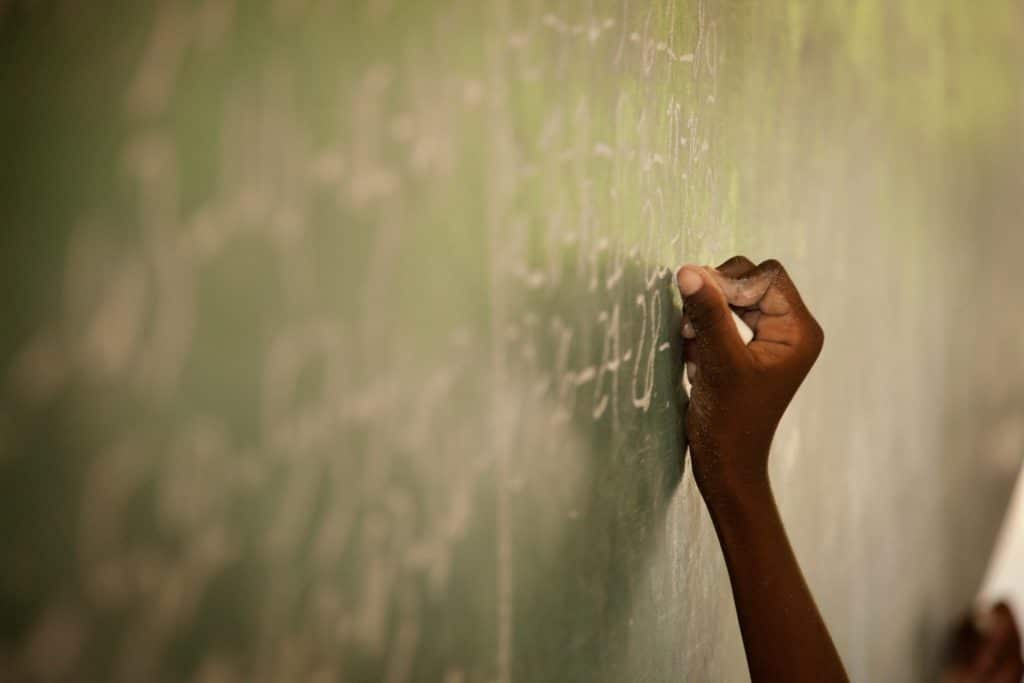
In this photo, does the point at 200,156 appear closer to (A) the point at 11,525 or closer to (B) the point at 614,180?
(A) the point at 11,525

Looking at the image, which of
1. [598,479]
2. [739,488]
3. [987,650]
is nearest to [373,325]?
[598,479]

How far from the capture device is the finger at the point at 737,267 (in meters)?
0.83

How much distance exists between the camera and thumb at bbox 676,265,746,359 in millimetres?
734

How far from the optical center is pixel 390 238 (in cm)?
51

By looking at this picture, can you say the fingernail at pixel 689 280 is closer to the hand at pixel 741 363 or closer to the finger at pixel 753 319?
the hand at pixel 741 363

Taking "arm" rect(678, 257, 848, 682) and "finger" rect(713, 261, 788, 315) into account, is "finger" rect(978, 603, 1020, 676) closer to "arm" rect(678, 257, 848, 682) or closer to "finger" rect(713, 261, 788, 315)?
"arm" rect(678, 257, 848, 682)

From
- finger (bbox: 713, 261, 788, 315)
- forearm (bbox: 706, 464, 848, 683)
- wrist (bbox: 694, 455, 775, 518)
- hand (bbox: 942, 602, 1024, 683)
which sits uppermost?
finger (bbox: 713, 261, 788, 315)

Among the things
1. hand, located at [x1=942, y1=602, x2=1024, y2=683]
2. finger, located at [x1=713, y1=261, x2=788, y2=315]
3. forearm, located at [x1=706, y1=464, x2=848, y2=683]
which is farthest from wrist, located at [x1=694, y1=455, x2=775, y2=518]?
hand, located at [x1=942, y1=602, x2=1024, y2=683]

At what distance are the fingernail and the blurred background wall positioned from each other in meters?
0.04

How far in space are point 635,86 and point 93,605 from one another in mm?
→ 524

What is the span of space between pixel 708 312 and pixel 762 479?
0.15 metres

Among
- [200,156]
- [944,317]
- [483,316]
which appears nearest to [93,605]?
[200,156]

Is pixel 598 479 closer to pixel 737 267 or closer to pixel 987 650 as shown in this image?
pixel 737 267

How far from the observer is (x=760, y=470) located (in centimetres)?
81
